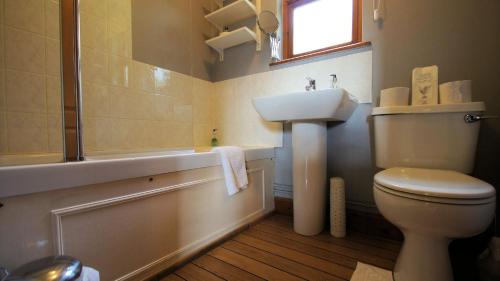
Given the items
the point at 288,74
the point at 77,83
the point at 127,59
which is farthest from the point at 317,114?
the point at 127,59

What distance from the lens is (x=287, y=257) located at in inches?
43.6

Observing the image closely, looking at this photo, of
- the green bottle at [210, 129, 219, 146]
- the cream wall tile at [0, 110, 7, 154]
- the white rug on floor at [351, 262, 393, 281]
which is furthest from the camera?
the green bottle at [210, 129, 219, 146]

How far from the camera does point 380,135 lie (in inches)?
47.4

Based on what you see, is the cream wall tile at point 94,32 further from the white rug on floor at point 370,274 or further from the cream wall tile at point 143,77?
the white rug on floor at point 370,274

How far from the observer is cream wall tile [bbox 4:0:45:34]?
1069mm

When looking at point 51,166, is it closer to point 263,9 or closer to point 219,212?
point 219,212

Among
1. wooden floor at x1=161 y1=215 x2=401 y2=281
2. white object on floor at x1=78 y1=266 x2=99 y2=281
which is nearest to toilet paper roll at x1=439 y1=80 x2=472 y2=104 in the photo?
wooden floor at x1=161 y1=215 x2=401 y2=281

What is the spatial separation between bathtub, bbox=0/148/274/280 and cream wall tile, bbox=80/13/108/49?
2.73ft

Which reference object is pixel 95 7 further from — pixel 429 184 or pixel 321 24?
pixel 429 184

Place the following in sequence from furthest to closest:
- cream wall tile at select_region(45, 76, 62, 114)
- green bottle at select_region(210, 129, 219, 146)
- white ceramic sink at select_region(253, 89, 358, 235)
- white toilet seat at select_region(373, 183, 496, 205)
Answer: green bottle at select_region(210, 129, 219, 146), white ceramic sink at select_region(253, 89, 358, 235), cream wall tile at select_region(45, 76, 62, 114), white toilet seat at select_region(373, 183, 496, 205)

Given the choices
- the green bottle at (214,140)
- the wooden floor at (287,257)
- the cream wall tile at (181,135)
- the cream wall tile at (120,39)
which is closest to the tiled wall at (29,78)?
the cream wall tile at (120,39)

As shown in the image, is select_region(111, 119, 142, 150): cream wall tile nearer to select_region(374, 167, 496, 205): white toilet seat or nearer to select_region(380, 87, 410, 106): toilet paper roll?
select_region(374, 167, 496, 205): white toilet seat

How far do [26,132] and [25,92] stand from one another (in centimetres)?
21

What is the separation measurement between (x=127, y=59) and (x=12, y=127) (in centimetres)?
74
